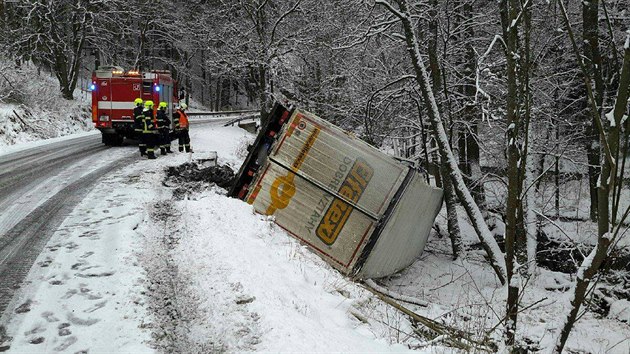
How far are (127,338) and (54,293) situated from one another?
1275 mm

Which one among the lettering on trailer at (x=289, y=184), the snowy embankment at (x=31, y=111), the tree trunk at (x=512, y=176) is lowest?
the snowy embankment at (x=31, y=111)

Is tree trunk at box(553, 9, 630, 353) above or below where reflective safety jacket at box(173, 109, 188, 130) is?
above

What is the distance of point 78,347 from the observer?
386 cm

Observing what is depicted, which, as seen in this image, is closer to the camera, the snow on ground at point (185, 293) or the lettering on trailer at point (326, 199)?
the snow on ground at point (185, 293)

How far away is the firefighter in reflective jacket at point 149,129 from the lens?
12627mm

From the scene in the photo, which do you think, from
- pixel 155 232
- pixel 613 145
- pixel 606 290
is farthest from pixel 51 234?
pixel 606 290

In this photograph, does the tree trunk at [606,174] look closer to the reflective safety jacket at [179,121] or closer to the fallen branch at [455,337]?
the fallen branch at [455,337]

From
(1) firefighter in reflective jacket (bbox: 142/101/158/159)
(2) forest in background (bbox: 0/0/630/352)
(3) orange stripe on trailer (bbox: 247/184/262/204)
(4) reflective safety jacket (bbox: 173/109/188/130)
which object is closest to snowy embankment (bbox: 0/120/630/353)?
(3) orange stripe on trailer (bbox: 247/184/262/204)

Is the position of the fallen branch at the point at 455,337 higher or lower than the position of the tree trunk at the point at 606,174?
lower

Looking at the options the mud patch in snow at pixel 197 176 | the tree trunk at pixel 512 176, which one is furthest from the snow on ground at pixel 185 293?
the mud patch in snow at pixel 197 176

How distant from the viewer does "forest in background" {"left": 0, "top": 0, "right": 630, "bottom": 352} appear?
435 cm

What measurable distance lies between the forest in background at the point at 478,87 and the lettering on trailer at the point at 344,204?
7.24 ft

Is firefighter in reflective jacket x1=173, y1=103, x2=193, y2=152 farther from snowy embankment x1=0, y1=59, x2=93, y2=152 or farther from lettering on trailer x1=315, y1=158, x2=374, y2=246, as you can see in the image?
lettering on trailer x1=315, y1=158, x2=374, y2=246

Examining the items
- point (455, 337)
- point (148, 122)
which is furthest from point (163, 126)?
point (455, 337)
